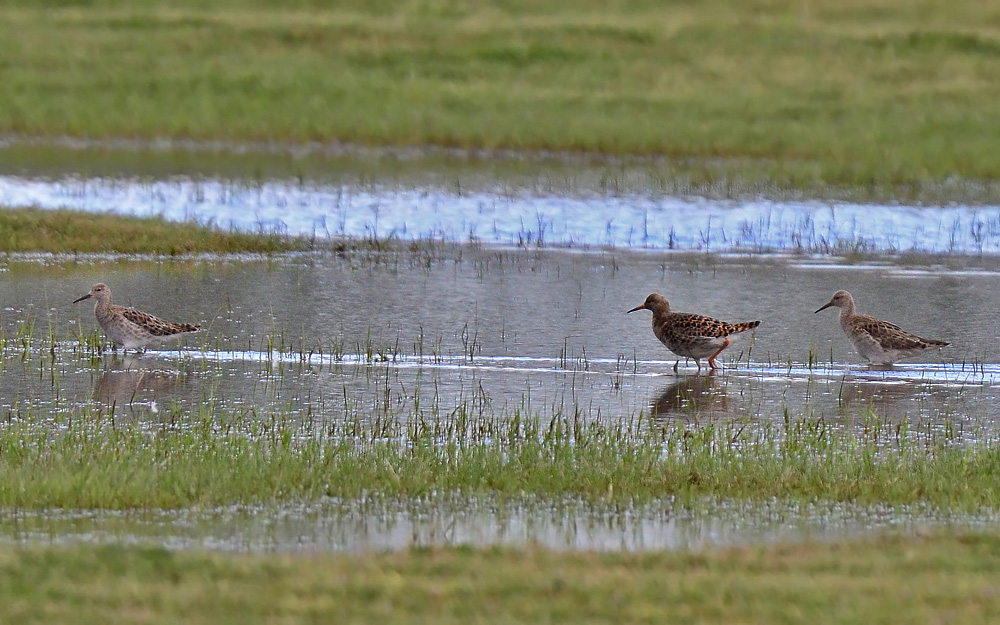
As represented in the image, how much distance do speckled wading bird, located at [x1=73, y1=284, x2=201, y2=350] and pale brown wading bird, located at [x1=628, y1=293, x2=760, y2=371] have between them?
179 inches

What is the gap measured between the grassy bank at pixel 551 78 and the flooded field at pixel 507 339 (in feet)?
26.2

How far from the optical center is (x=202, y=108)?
1566 inches

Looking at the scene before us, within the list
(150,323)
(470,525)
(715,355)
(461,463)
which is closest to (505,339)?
(715,355)

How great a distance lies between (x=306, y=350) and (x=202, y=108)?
82.9ft

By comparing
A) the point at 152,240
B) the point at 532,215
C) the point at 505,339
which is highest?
the point at 532,215

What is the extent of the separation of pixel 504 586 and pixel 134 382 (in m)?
7.19

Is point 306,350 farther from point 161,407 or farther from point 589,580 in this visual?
point 589,580

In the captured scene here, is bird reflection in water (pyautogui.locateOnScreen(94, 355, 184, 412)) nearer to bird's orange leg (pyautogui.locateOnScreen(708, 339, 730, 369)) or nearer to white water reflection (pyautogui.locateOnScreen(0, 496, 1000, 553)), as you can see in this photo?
white water reflection (pyautogui.locateOnScreen(0, 496, 1000, 553))

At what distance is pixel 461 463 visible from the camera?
407 inches

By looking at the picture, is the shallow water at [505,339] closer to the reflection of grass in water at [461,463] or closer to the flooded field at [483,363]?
the flooded field at [483,363]

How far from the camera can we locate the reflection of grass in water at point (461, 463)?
31.6 feet

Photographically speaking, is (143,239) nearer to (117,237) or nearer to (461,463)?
(117,237)

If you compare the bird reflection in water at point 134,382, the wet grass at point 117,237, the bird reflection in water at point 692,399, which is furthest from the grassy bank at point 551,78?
the bird reflection in water at point 134,382

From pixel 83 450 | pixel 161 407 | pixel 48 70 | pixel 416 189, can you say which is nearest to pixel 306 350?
pixel 161 407
